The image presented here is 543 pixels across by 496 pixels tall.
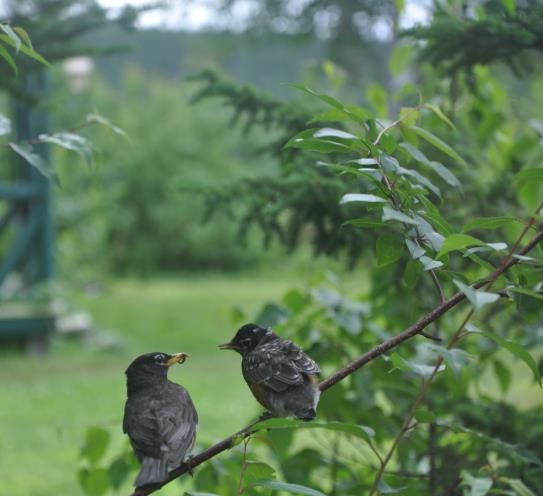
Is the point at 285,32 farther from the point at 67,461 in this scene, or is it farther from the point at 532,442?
the point at 532,442

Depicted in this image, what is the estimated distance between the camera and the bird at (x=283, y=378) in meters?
1.67

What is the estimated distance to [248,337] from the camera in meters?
1.86

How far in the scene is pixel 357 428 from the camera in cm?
145

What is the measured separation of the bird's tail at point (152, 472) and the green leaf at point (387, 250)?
1.66 ft

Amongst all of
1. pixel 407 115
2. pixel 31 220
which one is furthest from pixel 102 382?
pixel 407 115

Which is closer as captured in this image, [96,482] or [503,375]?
[96,482]

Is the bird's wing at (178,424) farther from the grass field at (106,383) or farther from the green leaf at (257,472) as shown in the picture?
the grass field at (106,383)

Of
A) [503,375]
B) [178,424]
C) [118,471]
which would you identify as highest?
[178,424]

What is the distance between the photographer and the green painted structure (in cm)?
774

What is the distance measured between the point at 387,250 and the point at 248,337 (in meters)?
0.53

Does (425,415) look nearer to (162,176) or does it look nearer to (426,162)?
(426,162)

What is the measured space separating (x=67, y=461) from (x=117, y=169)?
10.9 metres

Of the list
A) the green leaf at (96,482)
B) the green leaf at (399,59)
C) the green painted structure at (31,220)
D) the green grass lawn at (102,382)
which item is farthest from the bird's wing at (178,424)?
the green painted structure at (31,220)

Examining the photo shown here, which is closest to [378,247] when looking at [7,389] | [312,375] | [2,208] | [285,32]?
[312,375]
